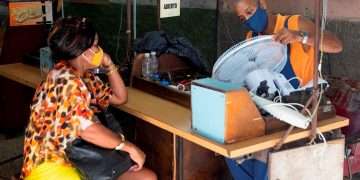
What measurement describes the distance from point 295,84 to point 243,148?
75cm

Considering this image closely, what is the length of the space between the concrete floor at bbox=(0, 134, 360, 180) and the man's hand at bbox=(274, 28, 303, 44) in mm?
1517

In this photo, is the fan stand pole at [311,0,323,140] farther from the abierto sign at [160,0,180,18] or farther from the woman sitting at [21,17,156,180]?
the abierto sign at [160,0,180,18]

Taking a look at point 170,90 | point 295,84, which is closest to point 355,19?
point 295,84

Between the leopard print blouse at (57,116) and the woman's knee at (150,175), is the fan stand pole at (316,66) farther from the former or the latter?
the leopard print blouse at (57,116)

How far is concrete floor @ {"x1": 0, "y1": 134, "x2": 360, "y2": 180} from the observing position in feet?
12.4

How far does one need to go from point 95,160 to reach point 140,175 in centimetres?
31

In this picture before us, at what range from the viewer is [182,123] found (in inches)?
95.3

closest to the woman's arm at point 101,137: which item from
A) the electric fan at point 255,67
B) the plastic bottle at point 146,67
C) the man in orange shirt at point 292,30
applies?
the electric fan at point 255,67

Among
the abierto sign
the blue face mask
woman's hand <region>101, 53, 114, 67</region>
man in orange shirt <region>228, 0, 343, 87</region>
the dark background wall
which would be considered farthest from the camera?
the dark background wall

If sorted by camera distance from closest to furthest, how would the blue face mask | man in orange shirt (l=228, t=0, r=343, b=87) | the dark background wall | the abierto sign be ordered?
1. man in orange shirt (l=228, t=0, r=343, b=87)
2. the blue face mask
3. the abierto sign
4. the dark background wall

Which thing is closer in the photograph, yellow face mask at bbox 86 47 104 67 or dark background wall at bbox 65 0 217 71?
yellow face mask at bbox 86 47 104 67

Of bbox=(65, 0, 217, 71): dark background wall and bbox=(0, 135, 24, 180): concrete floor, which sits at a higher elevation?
bbox=(65, 0, 217, 71): dark background wall

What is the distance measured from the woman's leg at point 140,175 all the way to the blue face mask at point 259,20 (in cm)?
98

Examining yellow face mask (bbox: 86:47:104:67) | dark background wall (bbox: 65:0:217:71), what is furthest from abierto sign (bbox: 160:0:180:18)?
dark background wall (bbox: 65:0:217:71)
